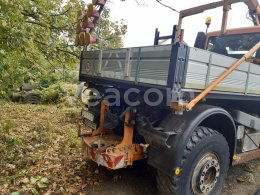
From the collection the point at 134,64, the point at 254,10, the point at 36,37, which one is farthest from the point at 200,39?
the point at 36,37

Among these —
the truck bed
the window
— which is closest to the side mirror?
the window

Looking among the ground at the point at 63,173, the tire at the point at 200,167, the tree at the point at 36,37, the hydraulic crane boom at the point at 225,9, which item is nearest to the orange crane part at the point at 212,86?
the tire at the point at 200,167

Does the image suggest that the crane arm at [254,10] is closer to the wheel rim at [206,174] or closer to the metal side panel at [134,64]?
the metal side panel at [134,64]

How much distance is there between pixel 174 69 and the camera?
2586mm

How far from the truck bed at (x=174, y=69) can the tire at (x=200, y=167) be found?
635 millimetres

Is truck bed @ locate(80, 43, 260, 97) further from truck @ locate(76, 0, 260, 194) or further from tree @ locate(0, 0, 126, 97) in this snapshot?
tree @ locate(0, 0, 126, 97)

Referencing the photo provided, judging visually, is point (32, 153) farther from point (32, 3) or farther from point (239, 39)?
point (239, 39)

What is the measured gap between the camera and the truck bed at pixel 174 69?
2625 millimetres

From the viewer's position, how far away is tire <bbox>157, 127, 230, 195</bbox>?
3.00 meters

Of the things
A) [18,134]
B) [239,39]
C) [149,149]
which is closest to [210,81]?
[149,149]

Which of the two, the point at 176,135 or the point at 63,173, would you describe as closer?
the point at 176,135

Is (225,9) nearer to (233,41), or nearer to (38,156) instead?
(233,41)

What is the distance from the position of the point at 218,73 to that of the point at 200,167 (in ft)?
3.95

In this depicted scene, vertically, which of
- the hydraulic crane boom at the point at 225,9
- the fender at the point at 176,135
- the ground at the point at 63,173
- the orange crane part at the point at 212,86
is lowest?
the ground at the point at 63,173
